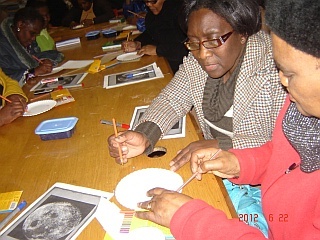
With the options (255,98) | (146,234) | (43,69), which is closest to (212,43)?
(255,98)

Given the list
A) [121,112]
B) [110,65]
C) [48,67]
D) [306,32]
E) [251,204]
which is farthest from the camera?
[48,67]

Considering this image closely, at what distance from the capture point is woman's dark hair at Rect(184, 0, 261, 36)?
1183 millimetres

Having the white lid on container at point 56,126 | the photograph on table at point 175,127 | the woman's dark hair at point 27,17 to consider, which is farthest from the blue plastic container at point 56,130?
the woman's dark hair at point 27,17

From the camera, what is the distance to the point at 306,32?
20.5 inches

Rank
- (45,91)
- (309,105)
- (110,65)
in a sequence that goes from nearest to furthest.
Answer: (309,105)
(45,91)
(110,65)

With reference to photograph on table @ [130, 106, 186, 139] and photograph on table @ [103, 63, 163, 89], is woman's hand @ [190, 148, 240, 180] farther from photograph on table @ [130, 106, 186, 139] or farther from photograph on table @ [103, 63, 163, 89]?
photograph on table @ [103, 63, 163, 89]

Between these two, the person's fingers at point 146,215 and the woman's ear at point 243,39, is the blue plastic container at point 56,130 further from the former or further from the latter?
the woman's ear at point 243,39

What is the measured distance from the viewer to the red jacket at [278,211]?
2.39 feet

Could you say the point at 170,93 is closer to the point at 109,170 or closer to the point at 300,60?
the point at 109,170

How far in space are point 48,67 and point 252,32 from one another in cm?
181

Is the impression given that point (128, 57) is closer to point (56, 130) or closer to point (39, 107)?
point (39, 107)

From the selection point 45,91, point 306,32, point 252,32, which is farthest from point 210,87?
point 45,91

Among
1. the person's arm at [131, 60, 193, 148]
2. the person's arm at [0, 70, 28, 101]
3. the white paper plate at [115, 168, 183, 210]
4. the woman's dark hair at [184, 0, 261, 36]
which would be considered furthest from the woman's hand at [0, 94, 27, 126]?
the woman's dark hair at [184, 0, 261, 36]

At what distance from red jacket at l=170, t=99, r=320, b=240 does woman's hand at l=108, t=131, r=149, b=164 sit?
18.8 inches
